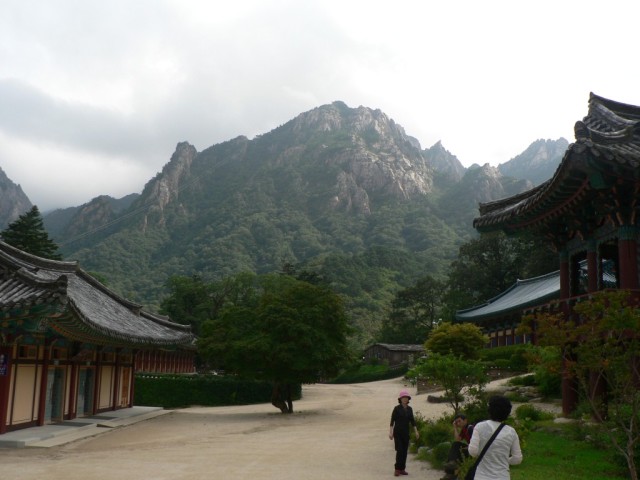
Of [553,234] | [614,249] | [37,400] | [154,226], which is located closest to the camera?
[614,249]

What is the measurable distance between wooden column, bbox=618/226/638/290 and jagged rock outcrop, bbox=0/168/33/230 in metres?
142

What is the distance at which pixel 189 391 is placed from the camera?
32.3 metres

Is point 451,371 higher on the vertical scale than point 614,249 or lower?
lower

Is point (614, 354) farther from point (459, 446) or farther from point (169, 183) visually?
point (169, 183)

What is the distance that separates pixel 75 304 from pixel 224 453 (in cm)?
568

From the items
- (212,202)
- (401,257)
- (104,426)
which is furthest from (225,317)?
(212,202)

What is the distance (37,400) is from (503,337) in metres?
33.1

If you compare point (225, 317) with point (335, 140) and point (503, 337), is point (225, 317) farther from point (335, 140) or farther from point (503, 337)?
point (335, 140)

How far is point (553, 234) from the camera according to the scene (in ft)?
46.1

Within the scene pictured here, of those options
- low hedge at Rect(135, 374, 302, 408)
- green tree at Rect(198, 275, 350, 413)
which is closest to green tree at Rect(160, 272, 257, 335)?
low hedge at Rect(135, 374, 302, 408)

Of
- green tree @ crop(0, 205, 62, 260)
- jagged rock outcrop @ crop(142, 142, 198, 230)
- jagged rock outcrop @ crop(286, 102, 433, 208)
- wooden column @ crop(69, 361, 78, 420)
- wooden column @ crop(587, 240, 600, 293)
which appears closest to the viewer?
wooden column @ crop(587, 240, 600, 293)

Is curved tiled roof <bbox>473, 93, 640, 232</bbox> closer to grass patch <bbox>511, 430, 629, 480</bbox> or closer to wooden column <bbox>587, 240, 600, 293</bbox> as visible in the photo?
wooden column <bbox>587, 240, 600, 293</bbox>

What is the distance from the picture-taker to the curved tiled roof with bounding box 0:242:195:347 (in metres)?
13.4

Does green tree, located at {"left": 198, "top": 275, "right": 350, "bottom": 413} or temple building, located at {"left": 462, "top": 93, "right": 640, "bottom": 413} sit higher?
temple building, located at {"left": 462, "top": 93, "right": 640, "bottom": 413}
